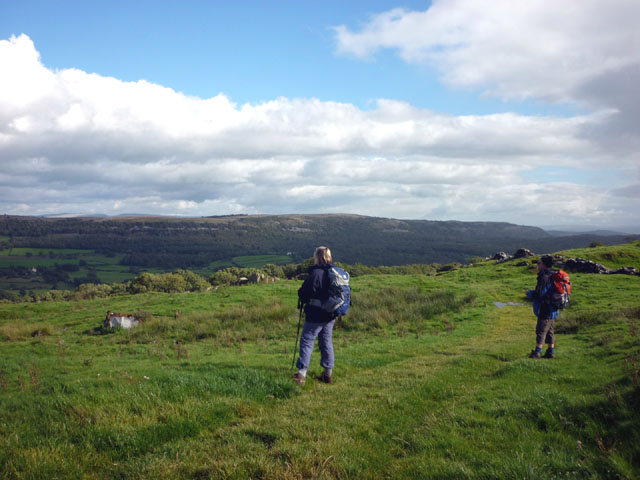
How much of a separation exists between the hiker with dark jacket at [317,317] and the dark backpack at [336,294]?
98 mm

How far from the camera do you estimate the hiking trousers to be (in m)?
7.57

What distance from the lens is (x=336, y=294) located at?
7.38m

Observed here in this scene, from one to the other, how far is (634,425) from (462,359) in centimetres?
558

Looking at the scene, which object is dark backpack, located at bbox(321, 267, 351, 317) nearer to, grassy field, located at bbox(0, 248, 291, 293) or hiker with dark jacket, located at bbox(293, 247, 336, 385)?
hiker with dark jacket, located at bbox(293, 247, 336, 385)

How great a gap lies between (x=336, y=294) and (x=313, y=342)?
124cm

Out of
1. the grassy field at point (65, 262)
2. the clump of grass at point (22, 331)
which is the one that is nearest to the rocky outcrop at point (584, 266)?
the clump of grass at point (22, 331)

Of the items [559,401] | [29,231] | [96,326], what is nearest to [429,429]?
[559,401]

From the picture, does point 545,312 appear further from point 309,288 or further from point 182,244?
point 182,244

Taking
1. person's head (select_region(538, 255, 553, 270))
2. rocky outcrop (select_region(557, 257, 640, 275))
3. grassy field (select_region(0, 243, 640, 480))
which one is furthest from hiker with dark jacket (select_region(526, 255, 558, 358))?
rocky outcrop (select_region(557, 257, 640, 275))

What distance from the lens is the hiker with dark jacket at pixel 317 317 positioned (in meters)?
7.52

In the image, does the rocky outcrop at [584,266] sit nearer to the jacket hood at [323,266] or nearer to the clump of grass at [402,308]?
the clump of grass at [402,308]

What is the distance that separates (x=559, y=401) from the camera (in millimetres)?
5402

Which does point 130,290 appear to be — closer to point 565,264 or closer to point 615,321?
point 615,321

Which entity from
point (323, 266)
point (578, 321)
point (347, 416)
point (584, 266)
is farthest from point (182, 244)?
point (347, 416)
